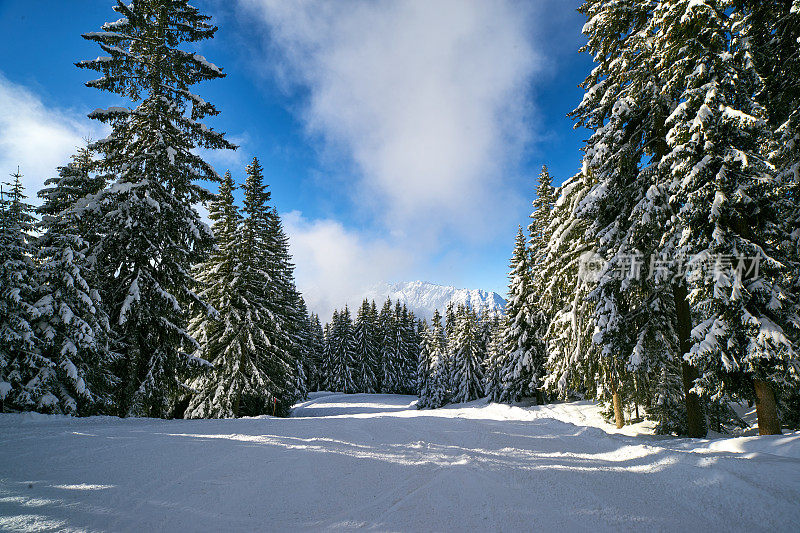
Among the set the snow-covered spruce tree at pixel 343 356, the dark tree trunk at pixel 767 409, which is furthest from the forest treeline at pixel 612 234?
the snow-covered spruce tree at pixel 343 356

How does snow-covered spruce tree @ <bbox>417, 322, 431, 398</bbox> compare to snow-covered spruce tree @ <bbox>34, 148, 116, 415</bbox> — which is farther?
snow-covered spruce tree @ <bbox>417, 322, 431, 398</bbox>

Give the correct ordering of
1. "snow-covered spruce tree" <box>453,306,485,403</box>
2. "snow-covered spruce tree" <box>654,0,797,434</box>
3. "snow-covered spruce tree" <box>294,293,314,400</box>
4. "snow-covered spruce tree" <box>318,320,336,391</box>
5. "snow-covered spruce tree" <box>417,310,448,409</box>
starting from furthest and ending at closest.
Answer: "snow-covered spruce tree" <box>318,320,336,391</box>, "snow-covered spruce tree" <box>453,306,485,403</box>, "snow-covered spruce tree" <box>417,310,448,409</box>, "snow-covered spruce tree" <box>294,293,314,400</box>, "snow-covered spruce tree" <box>654,0,797,434</box>

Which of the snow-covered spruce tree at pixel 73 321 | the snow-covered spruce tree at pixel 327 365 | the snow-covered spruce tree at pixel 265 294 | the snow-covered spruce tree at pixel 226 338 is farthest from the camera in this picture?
the snow-covered spruce tree at pixel 327 365

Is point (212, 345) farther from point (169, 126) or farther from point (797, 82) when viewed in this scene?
point (797, 82)

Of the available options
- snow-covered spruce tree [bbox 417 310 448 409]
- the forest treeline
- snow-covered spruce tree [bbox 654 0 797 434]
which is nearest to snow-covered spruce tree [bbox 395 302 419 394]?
snow-covered spruce tree [bbox 417 310 448 409]

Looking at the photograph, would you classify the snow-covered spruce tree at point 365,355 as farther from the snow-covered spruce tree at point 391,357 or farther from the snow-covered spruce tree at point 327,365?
the snow-covered spruce tree at point 327,365

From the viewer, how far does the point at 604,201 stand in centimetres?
1100

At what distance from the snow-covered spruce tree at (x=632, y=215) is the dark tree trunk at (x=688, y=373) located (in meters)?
0.03

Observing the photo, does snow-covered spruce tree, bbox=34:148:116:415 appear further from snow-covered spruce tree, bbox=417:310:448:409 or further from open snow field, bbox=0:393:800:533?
snow-covered spruce tree, bbox=417:310:448:409

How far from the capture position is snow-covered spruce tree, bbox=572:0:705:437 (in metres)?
9.79

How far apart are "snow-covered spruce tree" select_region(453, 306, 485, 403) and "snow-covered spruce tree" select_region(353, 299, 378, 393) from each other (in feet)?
59.6

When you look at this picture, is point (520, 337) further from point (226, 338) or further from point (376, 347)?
point (376, 347)

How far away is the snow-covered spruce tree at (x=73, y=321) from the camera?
402 inches

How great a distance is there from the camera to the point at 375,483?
178 inches
